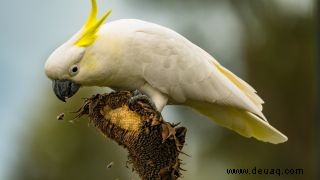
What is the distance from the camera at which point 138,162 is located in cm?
165

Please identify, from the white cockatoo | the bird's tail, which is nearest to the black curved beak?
the white cockatoo

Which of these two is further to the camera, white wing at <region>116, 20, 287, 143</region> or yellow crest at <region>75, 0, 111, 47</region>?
white wing at <region>116, 20, 287, 143</region>

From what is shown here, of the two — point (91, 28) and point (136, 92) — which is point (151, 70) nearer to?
point (136, 92)

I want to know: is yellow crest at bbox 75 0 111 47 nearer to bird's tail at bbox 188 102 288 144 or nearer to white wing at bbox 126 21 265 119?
white wing at bbox 126 21 265 119

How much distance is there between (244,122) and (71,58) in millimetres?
650

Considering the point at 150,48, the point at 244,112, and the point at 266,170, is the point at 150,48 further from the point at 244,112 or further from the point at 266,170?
the point at 266,170

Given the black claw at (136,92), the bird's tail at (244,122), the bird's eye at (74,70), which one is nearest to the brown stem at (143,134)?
the black claw at (136,92)

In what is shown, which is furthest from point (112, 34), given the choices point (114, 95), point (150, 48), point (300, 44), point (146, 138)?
point (300, 44)

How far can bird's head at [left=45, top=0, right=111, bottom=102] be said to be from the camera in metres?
1.89

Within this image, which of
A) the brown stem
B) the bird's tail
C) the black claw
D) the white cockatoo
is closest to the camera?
the brown stem

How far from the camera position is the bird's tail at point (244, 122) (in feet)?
6.81

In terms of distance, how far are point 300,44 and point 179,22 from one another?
800 millimetres

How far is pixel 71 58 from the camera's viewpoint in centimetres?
189

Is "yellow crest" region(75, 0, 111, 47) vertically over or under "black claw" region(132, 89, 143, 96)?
over
